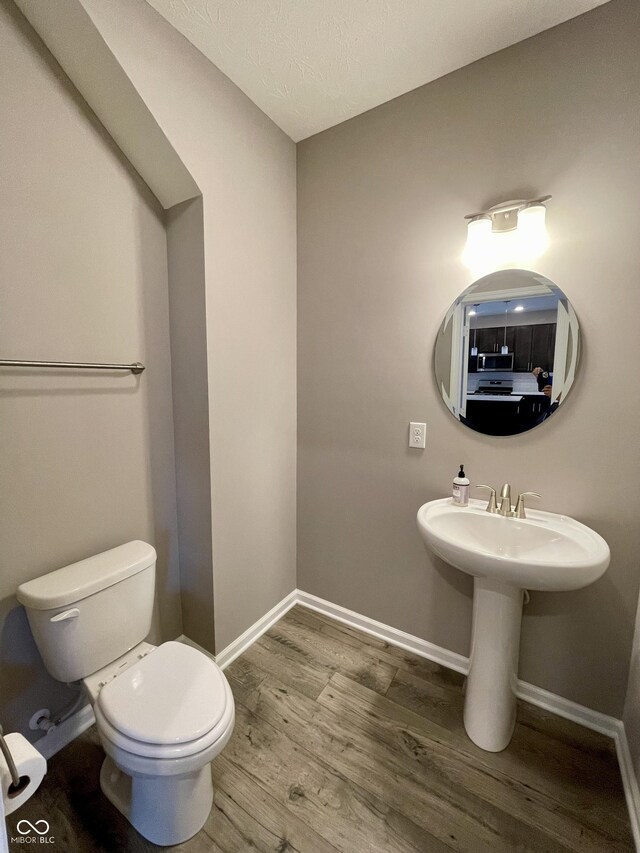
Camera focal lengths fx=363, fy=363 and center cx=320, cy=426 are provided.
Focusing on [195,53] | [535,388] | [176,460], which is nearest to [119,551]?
[176,460]

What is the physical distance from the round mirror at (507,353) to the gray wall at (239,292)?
0.86 m

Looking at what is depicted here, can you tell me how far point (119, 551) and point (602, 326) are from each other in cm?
200

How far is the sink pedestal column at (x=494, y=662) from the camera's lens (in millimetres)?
1333

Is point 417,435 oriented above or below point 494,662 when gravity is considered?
above

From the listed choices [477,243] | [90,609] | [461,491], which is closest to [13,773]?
[90,609]

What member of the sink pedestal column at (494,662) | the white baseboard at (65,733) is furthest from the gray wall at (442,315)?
the white baseboard at (65,733)

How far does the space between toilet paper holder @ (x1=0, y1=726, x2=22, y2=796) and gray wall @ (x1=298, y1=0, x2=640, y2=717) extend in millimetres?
1494

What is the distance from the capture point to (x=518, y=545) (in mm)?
1395

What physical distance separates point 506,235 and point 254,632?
218cm

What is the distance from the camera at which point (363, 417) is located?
1.86m

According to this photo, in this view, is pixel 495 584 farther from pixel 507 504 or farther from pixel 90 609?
pixel 90 609

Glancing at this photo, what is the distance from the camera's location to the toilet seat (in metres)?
0.99

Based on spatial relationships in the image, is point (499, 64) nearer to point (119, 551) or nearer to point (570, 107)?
point (570, 107)

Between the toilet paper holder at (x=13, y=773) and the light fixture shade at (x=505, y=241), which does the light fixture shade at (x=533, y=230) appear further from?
the toilet paper holder at (x=13, y=773)
